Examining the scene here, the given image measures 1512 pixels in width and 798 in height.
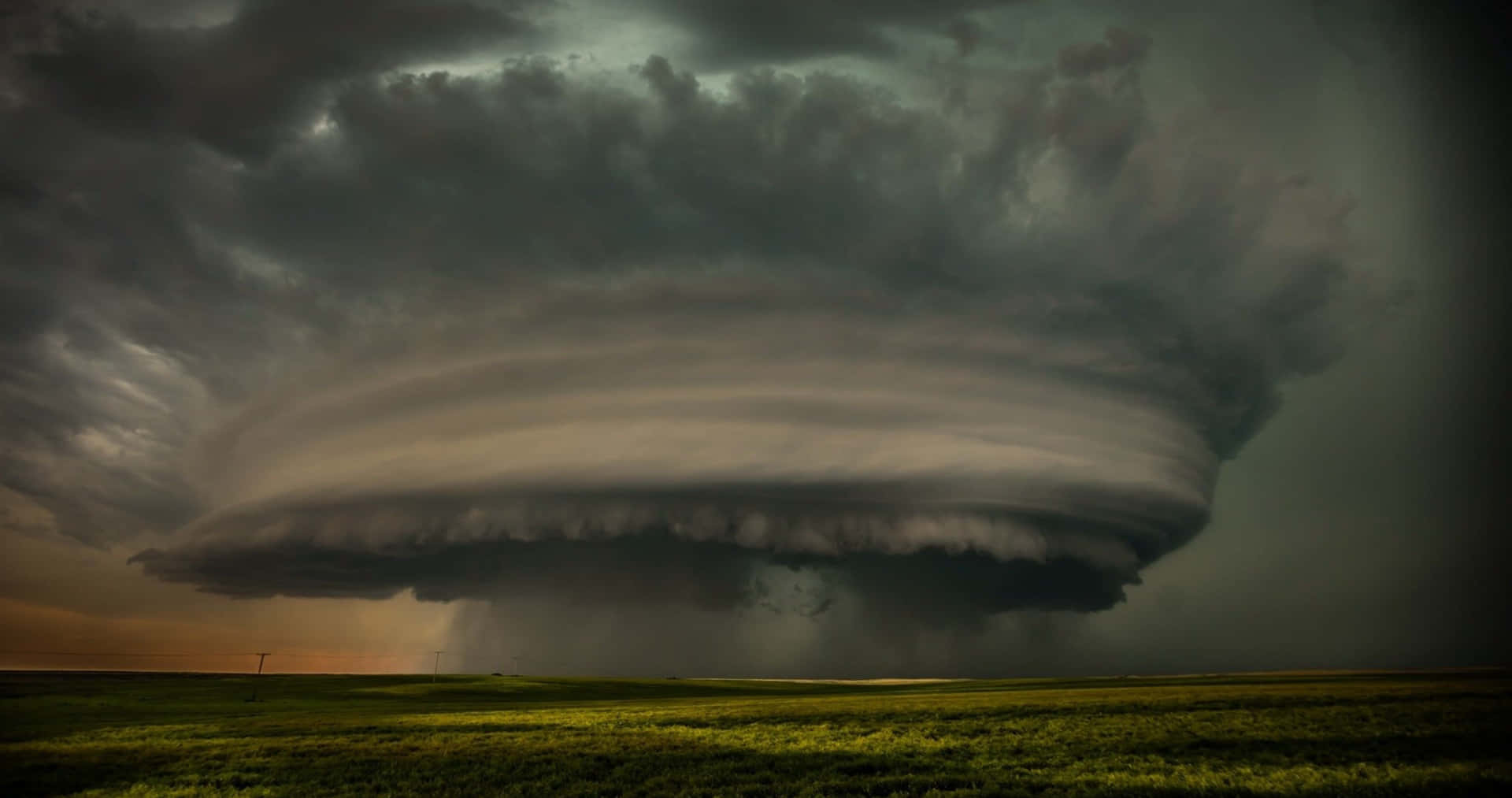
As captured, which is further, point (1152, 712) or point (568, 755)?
point (1152, 712)

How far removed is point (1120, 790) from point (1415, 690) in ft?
127

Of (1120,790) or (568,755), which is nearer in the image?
(1120,790)

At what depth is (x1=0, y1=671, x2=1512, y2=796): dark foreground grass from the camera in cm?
2797

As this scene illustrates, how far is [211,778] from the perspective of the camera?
117ft

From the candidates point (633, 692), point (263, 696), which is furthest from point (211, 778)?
point (633, 692)

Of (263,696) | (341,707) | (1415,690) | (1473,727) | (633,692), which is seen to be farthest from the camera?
(633,692)

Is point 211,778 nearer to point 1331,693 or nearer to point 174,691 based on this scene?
point 1331,693

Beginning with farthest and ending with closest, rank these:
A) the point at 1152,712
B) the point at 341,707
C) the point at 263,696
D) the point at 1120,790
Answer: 1. the point at 263,696
2. the point at 341,707
3. the point at 1152,712
4. the point at 1120,790

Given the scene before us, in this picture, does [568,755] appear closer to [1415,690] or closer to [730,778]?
[730,778]

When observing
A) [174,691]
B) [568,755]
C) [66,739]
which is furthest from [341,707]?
[568,755]

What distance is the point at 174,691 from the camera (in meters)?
124

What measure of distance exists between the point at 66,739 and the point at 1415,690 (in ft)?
285

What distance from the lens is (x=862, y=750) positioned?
35469 millimetres

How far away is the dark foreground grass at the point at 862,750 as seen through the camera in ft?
91.8
